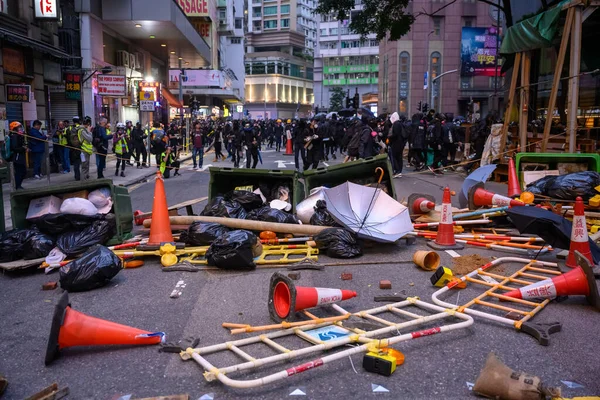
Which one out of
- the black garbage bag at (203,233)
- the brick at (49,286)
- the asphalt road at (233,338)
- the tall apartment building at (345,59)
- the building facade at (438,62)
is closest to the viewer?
the asphalt road at (233,338)

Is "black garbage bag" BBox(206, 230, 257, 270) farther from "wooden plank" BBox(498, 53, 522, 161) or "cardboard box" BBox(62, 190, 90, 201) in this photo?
"wooden plank" BBox(498, 53, 522, 161)

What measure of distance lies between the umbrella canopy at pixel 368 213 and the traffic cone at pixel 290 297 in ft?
7.51

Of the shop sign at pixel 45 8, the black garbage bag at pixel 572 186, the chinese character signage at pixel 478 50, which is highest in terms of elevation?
the chinese character signage at pixel 478 50

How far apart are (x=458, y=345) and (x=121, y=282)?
3.57 m

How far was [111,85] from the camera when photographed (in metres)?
22.6

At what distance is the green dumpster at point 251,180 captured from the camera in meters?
8.51

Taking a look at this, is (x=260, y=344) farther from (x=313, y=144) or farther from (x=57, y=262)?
(x=313, y=144)

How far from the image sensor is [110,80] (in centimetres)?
2252

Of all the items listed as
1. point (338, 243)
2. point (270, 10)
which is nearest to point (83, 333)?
point (338, 243)

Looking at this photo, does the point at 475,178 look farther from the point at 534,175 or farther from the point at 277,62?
the point at 277,62

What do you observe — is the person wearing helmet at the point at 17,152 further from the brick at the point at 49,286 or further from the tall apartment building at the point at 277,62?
the tall apartment building at the point at 277,62

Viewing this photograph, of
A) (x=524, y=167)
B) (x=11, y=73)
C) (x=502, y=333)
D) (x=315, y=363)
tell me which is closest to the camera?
(x=315, y=363)

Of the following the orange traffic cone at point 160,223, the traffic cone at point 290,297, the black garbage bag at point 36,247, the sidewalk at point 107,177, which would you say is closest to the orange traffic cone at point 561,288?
the traffic cone at point 290,297

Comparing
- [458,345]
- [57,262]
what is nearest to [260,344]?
[458,345]
